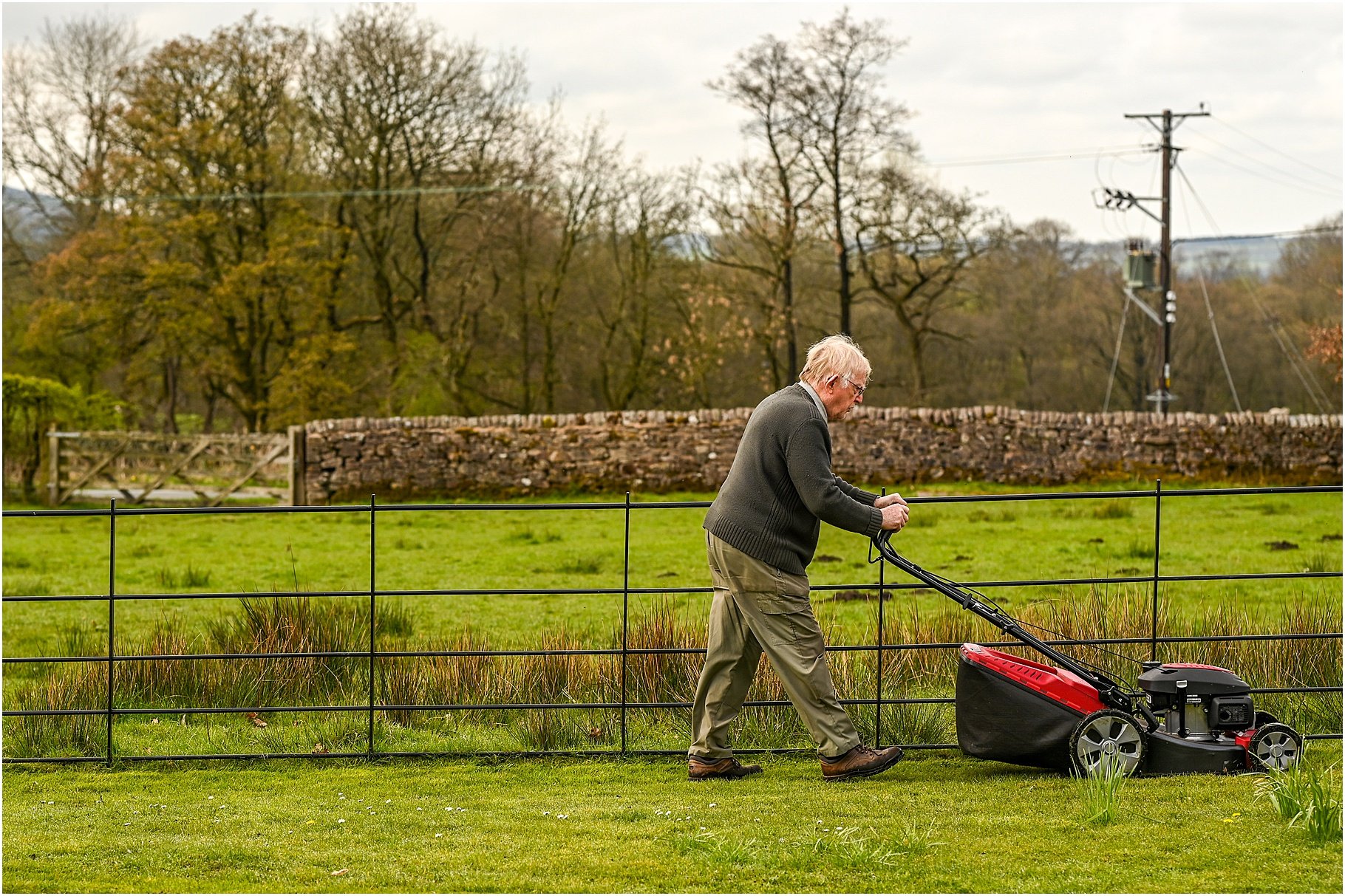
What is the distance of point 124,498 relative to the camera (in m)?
22.7

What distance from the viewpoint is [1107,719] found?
5.42 m

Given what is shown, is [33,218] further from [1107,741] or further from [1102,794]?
[1102,794]

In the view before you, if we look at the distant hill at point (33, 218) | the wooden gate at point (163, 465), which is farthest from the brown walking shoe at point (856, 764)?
the distant hill at point (33, 218)

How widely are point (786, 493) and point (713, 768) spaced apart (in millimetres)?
1282

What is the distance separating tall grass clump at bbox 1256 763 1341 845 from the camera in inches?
175

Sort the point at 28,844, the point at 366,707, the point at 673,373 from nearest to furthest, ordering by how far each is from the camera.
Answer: the point at 28,844, the point at 366,707, the point at 673,373

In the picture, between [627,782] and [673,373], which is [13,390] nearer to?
[673,373]

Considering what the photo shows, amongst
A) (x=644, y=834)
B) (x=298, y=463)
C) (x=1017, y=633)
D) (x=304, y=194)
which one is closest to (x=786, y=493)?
(x=1017, y=633)

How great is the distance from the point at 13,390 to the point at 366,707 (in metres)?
19.6

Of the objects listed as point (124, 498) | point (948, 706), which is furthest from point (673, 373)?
point (948, 706)

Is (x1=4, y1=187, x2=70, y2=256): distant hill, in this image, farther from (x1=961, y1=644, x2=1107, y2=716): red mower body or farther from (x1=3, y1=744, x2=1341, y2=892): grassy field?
(x1=961, y1=644, x2=1107, y2=716): red mower body

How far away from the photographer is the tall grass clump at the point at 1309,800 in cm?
445

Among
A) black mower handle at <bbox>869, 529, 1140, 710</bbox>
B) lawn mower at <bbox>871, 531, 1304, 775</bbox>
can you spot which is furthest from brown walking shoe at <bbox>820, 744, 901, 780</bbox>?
black mower handle at <bbox>869, 529, 1140, 710</bbox>

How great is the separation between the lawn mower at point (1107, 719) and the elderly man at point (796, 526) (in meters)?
0.37
